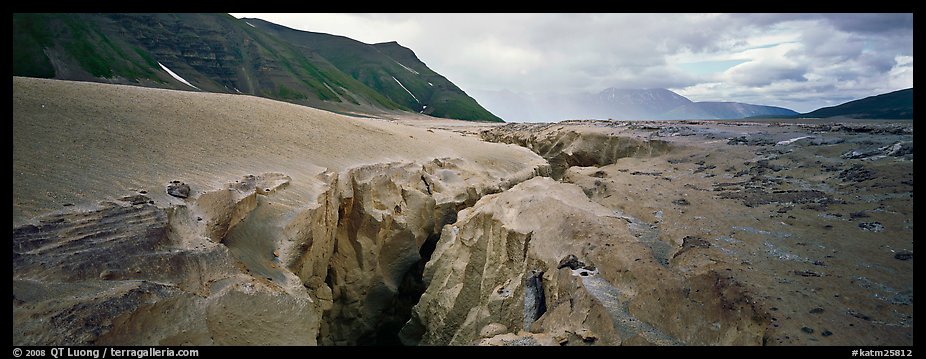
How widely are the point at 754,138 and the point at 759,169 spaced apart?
4064 millimetres

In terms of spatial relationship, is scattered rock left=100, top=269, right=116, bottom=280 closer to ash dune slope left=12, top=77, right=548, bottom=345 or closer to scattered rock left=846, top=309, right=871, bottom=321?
ash dune slope left=12, top=77, right=548, bottom=345

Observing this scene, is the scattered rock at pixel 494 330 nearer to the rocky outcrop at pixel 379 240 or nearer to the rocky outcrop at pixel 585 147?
the rocky outcrop at pixel 379 240

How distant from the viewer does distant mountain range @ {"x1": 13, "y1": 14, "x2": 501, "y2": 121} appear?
57938 millimetres

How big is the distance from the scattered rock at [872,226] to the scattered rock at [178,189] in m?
9.15

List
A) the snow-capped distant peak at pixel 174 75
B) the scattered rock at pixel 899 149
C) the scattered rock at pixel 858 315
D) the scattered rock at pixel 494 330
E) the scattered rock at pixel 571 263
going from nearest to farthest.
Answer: the scattered rock at pixel 858 315, the scattered rock at pixel 571 263, the scattered rock at pixel 494 330, the scattered rock at pixel 899 149, the snow-capped distant peak at pixel 174 75

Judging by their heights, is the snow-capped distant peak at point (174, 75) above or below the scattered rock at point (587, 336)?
above

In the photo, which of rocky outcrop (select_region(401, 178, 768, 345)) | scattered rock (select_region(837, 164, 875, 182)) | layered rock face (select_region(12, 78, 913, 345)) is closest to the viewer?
layered rock face (select_region(12, 78, 913, 345))

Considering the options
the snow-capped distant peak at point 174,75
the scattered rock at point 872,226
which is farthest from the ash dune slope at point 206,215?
the snow-capped distant peak at point 174,75

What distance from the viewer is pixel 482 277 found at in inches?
339

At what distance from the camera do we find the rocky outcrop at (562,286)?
460cm

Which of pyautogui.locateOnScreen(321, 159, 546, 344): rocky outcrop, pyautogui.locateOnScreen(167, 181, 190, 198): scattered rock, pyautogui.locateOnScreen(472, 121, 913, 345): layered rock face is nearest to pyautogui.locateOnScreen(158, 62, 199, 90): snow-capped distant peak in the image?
pyautogui.locateOnScreen(321, 159, 546, 344): rocky outcrop

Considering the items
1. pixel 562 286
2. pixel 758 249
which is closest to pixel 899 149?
pixel 758 249

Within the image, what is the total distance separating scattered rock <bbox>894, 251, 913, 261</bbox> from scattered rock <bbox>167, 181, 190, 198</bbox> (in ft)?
29.2

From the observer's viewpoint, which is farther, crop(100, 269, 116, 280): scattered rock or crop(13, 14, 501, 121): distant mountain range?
crop(13, 14, 501, 121): distant mountain range
